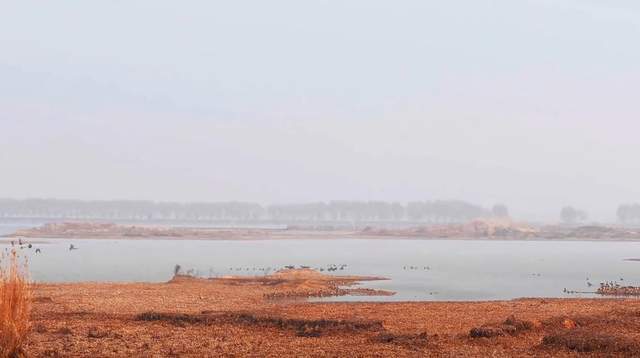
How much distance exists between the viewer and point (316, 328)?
24297 millimetres

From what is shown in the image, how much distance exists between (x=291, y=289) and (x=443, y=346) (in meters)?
24.2

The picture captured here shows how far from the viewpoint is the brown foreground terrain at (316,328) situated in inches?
798

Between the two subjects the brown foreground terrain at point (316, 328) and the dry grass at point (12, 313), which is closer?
the dry grass at point (12, 313)

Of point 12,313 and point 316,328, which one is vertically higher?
point 12,313

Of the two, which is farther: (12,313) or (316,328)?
(316,328)

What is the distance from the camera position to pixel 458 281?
5756 cm

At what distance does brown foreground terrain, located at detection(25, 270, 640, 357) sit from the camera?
20.3 metres

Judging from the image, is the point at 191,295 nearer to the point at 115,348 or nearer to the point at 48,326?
the point at 48,326

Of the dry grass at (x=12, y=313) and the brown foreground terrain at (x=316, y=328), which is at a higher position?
the dry grass at (x=12, y=313)

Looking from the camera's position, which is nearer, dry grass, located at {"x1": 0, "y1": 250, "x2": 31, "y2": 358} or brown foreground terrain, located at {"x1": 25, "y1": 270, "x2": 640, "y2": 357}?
dry grass, located at {"x1": 0, "y1": 250, "x2": 31, "y2": 358}

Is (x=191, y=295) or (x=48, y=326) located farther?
(x=191, y=295)

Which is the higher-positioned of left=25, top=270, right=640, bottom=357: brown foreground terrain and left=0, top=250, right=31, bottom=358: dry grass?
left=0, top=250, right=31, bottom=358: dry grass

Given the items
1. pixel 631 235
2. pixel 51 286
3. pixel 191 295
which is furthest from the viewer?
pixel 631 235

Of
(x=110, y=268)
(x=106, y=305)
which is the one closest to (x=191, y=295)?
(x=106, y=305)
